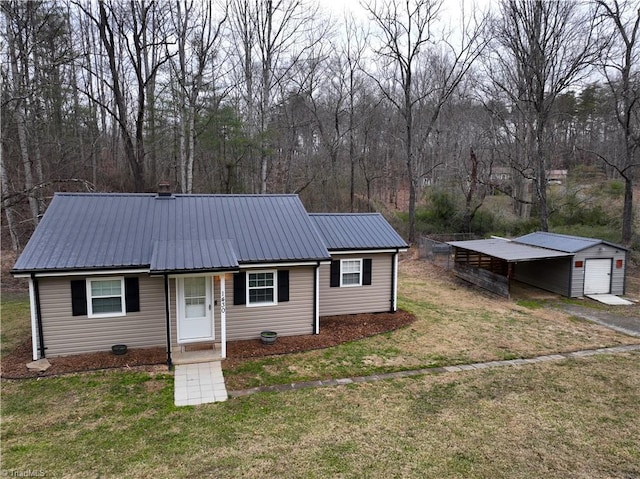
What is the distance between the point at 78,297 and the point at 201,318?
2810 mm

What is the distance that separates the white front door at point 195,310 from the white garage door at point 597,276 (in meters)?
14.4

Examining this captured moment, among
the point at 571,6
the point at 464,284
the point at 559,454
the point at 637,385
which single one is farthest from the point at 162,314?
the point at 571,6

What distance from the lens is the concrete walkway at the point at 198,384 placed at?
25.4 ft

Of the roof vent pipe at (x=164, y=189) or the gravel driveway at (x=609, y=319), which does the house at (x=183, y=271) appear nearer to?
the roof vent pipe at (x=164, y=189)

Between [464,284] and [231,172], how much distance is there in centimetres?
1544

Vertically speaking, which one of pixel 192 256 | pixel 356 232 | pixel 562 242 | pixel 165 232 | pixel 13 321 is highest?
pixel 165 232

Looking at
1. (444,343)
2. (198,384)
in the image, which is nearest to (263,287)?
(198,384)

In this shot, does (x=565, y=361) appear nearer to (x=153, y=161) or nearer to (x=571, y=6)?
(x=571, y=6)

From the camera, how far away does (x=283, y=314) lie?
11.0m

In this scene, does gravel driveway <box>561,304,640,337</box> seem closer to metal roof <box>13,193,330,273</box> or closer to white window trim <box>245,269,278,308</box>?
metal roof <box>13,193,330,273</box>

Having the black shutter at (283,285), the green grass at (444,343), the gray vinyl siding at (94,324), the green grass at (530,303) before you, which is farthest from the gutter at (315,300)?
the green grass at (530,303)

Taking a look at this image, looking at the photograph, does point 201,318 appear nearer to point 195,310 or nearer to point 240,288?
point 195,310

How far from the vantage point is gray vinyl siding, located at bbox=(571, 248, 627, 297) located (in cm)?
1576

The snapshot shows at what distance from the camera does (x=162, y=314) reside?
10.0 meters
